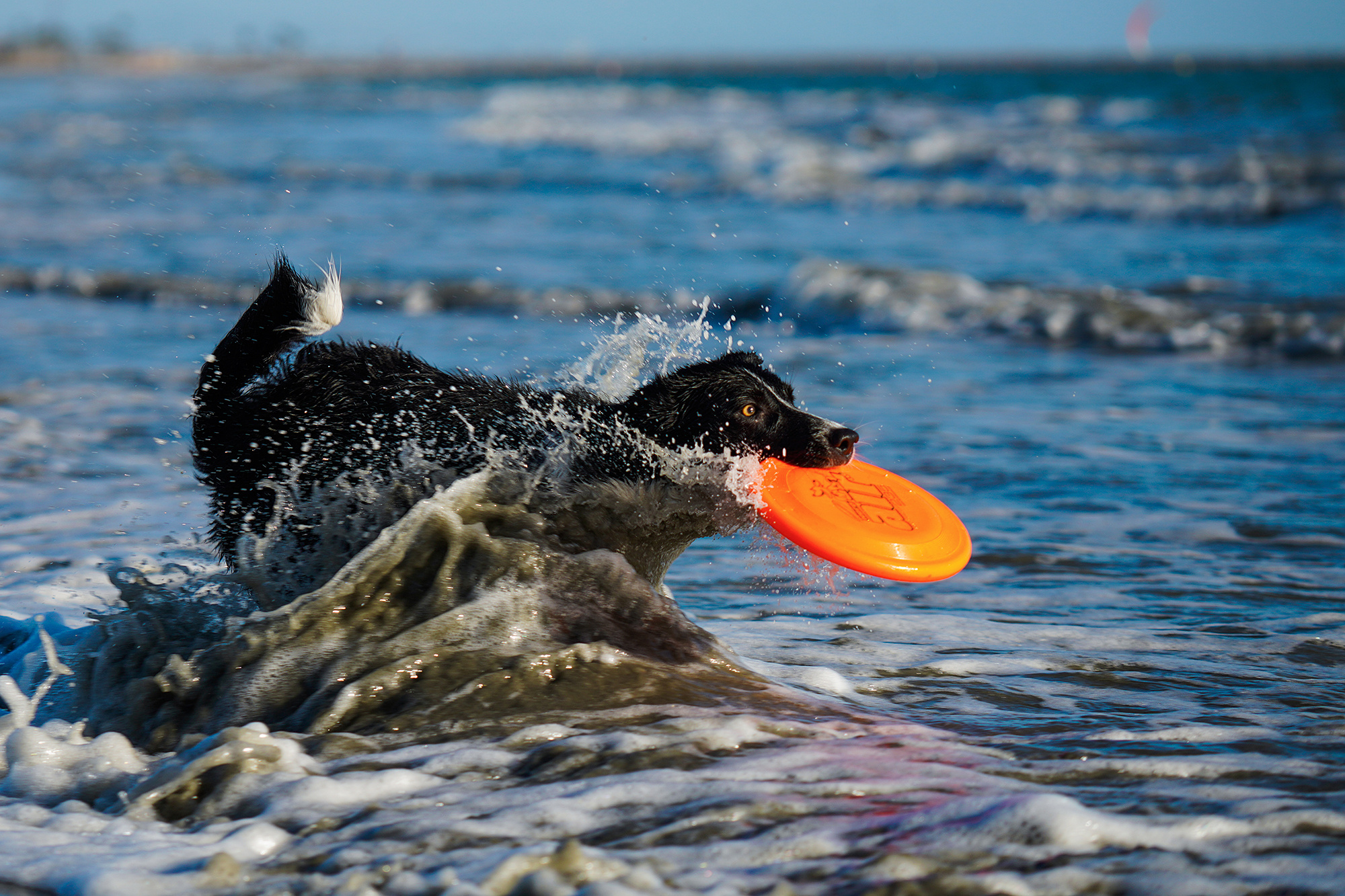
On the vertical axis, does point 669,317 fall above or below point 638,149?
below

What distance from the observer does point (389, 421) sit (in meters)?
3.91

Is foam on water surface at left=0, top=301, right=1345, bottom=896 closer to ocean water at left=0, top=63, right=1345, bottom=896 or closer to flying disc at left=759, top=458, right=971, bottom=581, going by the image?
ocean water at left=0, top=63, right=1345, bottom=896

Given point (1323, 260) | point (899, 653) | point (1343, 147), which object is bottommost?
point (899, 653)

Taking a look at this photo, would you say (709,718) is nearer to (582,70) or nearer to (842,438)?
(842,438)

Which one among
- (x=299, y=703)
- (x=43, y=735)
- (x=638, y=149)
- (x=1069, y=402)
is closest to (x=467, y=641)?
(x=299, y=703)

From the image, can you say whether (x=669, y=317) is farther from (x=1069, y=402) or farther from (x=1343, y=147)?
(x=1343, y=147)

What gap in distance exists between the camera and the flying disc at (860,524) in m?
3.83

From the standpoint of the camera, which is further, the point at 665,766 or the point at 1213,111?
the point at 1213,111

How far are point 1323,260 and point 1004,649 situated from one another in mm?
10131

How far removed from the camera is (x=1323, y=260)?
12.4 meters

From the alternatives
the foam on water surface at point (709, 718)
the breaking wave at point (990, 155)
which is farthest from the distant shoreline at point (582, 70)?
the foam on water surface at point (709, 718)

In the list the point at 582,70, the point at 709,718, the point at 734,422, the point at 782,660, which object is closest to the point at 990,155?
the point at 734,422

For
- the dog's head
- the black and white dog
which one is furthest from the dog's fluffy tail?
the dog's head

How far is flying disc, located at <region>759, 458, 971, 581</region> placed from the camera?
383cm
